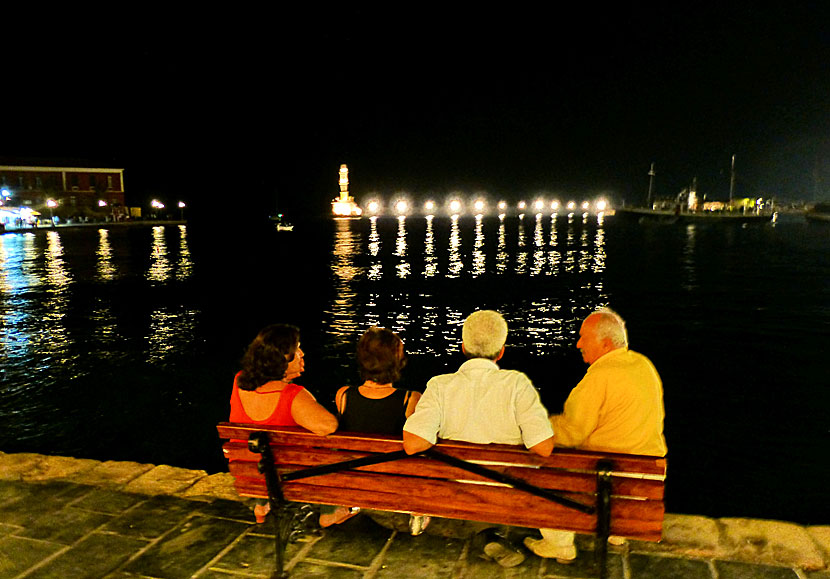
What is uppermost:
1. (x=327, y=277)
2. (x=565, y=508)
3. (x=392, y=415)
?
(x=392, y=415)

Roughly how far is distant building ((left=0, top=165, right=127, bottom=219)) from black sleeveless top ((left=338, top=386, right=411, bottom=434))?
9717 cm

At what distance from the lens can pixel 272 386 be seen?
436 centimetres

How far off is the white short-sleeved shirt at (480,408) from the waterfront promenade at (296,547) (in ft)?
3.33

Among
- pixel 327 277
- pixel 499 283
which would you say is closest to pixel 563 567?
pixel 499 283

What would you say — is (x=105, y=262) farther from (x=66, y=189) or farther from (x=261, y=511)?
(x=66, y=189)

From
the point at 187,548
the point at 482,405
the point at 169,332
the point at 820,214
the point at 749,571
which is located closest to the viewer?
the point at 482,405

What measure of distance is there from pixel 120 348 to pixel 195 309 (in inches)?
278

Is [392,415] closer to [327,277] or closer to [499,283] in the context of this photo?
[499,283]

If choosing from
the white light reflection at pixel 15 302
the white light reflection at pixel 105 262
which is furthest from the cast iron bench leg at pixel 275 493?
the white light reflection at pixel 105 262

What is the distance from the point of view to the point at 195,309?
2338 cm

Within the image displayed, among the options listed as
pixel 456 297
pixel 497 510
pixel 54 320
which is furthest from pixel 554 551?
pixel 456 297

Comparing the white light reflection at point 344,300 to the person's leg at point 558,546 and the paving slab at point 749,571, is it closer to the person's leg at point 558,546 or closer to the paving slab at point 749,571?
the person's leg at point 558,546

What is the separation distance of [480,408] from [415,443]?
48cm

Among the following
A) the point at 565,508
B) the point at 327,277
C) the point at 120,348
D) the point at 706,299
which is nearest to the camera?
the point at 565,508
